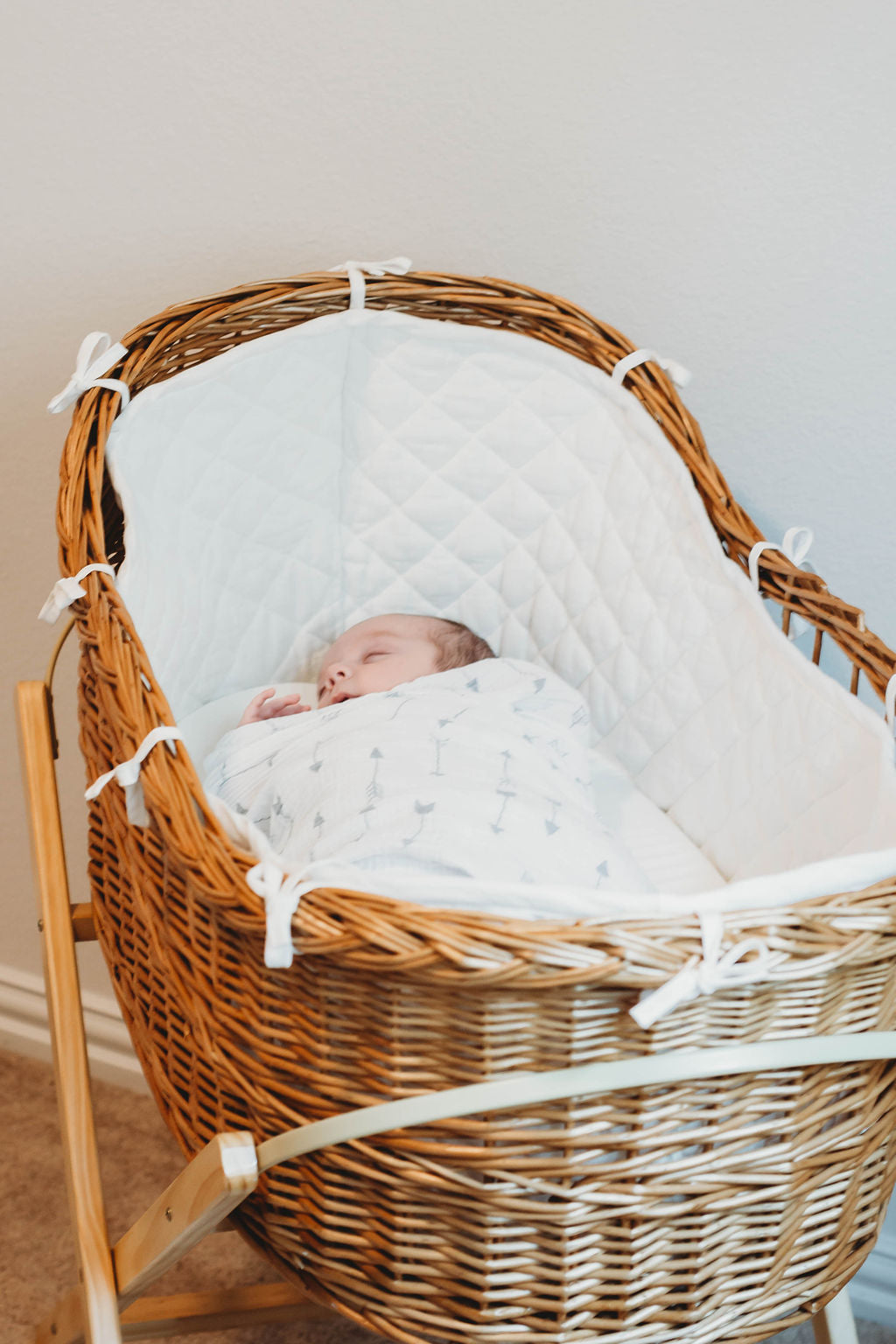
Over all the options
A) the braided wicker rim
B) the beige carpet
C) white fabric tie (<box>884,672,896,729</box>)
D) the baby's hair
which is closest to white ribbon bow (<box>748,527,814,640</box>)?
the braided wicker rim

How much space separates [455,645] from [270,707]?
0.18 meters

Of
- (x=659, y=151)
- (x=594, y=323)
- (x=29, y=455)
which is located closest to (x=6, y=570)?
(x=29, y=455)

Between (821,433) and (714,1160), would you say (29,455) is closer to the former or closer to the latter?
(821,433)

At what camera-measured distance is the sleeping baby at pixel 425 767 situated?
2.58ft

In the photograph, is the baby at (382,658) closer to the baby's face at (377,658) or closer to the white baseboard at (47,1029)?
the baby's face at (377,658)

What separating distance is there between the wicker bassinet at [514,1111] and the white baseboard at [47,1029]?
31.0 inches

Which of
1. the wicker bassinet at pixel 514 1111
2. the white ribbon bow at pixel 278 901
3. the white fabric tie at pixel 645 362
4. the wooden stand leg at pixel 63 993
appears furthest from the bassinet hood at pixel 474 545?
the white ribbon bow at pixel 278 901

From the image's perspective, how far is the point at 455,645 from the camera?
1.17 metres

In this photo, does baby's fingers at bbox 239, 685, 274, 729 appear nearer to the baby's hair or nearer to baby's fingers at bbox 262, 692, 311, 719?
baby's fingers at bbox 262, 692, 311, 719

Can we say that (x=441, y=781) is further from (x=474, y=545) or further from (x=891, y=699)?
(x=474, y=545)

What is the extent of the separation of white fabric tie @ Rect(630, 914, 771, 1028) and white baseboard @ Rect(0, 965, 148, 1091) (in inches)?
42.3

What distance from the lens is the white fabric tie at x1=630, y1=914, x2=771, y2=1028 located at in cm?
58

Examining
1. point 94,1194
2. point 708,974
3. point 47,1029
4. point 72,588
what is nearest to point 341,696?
point 72,588

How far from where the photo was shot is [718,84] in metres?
1.08
